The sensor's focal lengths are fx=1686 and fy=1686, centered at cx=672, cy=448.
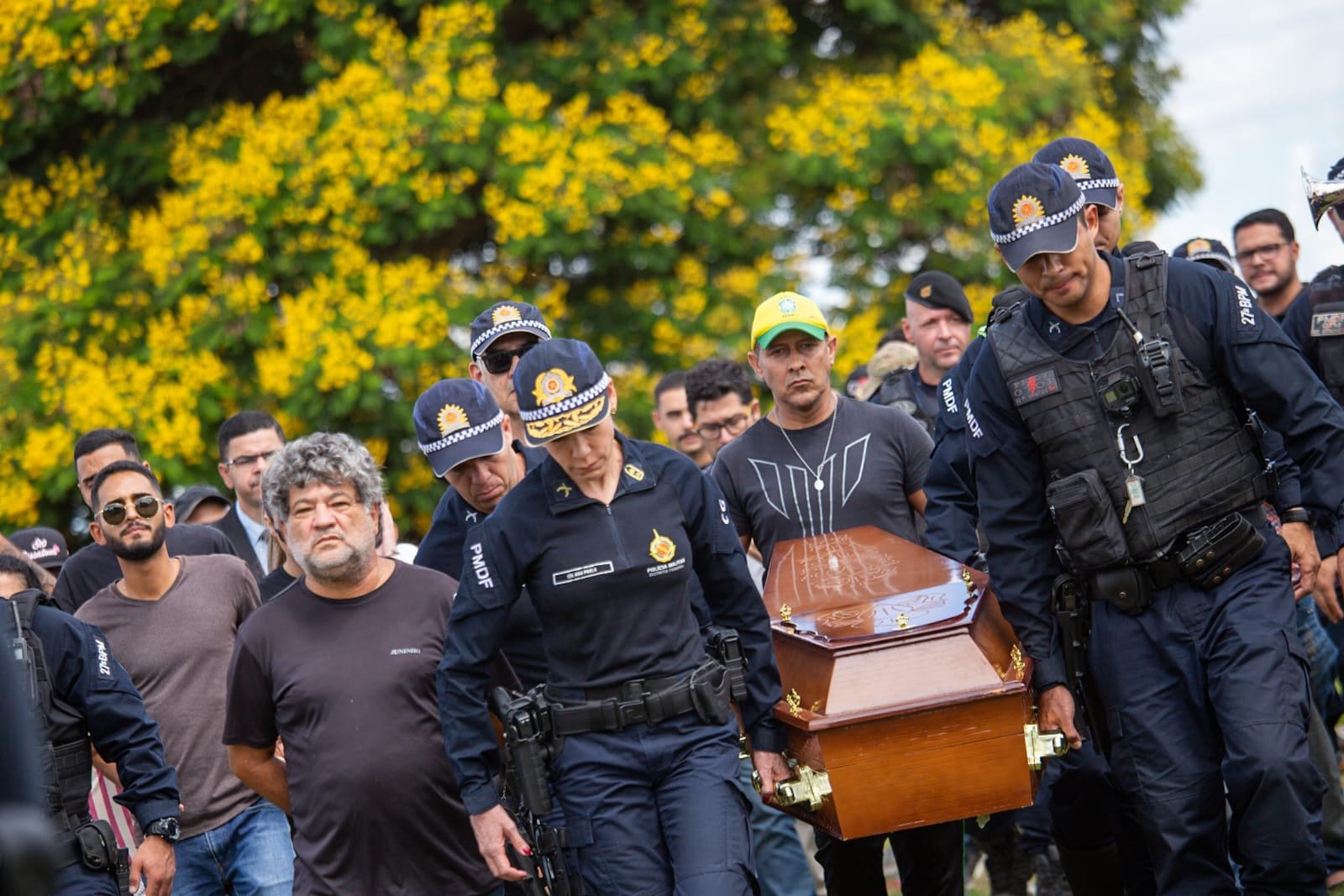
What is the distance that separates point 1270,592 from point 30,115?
34.8 feet

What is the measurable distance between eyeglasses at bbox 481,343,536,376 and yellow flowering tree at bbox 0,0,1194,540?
4949mm

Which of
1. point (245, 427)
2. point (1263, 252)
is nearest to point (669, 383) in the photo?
point (245, 427)

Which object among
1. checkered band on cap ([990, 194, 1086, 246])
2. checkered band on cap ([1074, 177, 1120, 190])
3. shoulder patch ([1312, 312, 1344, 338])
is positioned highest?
checkered band on cap ([1074, 177, 1120, 190])

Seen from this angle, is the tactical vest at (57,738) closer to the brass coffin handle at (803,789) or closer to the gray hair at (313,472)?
the gray hair at (313,472)

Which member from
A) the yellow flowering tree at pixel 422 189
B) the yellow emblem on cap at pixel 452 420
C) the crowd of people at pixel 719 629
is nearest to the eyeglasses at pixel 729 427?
the crowd of people at pixel 719 629

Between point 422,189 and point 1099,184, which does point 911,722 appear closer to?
point 1099,184

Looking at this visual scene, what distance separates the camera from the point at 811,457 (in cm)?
642

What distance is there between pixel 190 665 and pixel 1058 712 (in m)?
3.34

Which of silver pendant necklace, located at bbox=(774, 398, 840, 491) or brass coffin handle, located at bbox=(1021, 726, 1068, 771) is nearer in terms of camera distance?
brass coffin handle, located at bbox=(1021, 726, 1068, 771)

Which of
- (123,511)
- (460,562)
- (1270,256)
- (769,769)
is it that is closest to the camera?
(769,769)

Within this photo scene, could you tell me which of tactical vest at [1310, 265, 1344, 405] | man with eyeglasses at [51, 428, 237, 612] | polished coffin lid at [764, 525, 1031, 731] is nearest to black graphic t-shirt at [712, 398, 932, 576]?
polished coffin lid at [764, 525, 1031, 731]

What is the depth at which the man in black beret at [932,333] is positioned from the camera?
7664mm

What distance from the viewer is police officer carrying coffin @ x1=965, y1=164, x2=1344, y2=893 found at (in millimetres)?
4977

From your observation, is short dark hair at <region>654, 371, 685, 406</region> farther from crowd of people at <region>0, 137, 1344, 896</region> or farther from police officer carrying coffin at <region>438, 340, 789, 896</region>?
Result: police officer carrying coffin at <region>438, 340, 789, 896</region>
